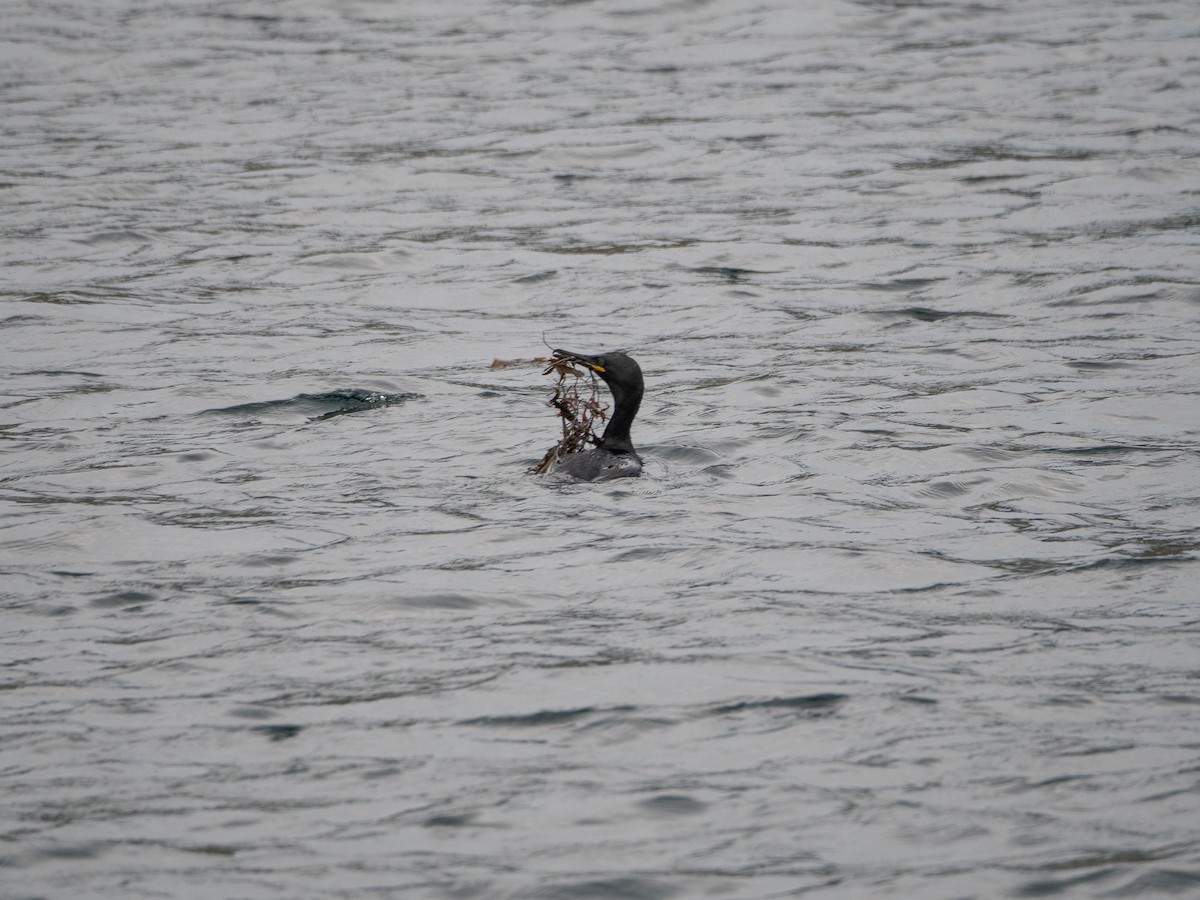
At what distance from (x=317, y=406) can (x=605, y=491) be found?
261 centimetres

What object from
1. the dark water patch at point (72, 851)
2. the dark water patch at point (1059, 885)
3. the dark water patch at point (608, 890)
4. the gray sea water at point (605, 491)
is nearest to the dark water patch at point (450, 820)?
the gray sea water at point (605, 491)

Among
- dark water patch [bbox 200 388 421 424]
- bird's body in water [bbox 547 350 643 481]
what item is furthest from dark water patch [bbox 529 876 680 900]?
dark water patch [bbox 200 388 421 424]

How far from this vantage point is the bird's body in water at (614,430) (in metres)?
9.16

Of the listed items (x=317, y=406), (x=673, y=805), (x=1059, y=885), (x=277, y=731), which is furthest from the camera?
(x=317, y=406)

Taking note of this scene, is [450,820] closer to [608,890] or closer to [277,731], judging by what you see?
[608,890]

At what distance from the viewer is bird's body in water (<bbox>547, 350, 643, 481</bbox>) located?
9156 mm

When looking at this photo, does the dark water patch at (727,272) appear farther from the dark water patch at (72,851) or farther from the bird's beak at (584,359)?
the dark water patch at (72,851)

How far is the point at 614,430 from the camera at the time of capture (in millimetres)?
9305

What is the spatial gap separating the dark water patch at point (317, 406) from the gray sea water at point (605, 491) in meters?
0.05

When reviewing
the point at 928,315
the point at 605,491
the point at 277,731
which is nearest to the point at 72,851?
the point at 277,731

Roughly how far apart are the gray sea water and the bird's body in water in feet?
0.65

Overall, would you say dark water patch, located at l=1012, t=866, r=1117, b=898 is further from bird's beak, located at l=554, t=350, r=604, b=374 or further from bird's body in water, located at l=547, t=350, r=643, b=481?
bird's beak, located at l=554, t=350, r=604, b=374

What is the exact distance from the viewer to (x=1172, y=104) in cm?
1903

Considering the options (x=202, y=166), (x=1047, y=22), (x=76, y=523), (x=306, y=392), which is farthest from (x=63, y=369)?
(x=1047, y=22)
